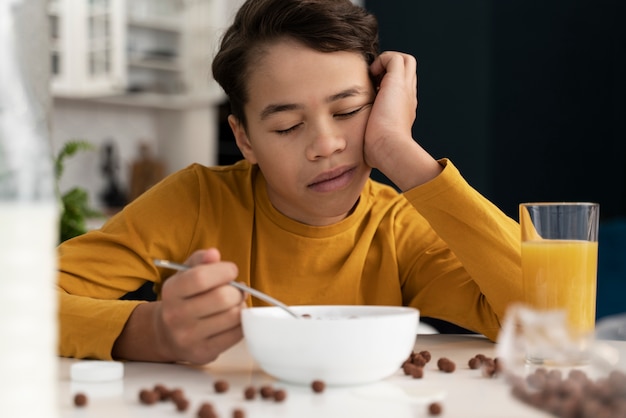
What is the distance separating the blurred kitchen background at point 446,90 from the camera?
442 centimetres

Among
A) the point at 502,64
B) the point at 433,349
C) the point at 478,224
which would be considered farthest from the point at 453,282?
the point at 502,64

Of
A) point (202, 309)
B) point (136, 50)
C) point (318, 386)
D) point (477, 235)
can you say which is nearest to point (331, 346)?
point (318, 386)

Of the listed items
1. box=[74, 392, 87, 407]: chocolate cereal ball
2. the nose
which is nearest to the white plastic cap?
box=[74, 392, 87, 407]: chocolate cereal ball

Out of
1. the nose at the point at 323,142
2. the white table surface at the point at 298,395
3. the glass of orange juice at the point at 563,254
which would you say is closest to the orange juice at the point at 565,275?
the glass of orange juice at the point at 563,254

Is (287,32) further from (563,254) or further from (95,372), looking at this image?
(95,372)

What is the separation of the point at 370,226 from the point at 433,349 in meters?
0.44

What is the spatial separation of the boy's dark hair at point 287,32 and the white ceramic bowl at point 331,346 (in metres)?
0.71

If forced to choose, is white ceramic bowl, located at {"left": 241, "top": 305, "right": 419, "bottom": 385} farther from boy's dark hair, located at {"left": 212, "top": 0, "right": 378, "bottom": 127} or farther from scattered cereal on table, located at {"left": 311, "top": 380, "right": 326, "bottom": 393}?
boy's dark hair, located at {"left": 212, "top": 0, "right": 378, "bottom": 127}

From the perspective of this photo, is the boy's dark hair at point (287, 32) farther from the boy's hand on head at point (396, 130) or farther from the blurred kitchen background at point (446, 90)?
the blurred kitchen background at point (446, 90)

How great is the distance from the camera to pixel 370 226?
165cm

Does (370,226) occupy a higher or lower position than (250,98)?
lower

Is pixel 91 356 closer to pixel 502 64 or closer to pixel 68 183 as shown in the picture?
pixel 502 64

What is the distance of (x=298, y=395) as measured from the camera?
91cm

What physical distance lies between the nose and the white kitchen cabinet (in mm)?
3355
